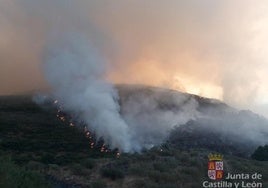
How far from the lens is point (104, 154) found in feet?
202

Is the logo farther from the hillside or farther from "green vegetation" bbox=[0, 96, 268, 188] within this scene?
"green vegetation" bbox=[0, 96, 268, 188]

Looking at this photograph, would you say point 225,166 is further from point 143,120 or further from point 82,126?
point 143,120

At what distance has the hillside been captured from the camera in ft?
132

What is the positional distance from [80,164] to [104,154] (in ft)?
43.2

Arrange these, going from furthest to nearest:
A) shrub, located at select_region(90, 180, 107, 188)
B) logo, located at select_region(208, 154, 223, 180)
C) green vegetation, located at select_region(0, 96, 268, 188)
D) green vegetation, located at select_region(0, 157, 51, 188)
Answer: logo, located at select_region(208, 154, 223, 180), shrub, located at select_region(90, 180, 107, 188), green vegetation, located at select_region(0, 96, 268, 188), green vegetation, located at select_region(0, 157, 51, 188)

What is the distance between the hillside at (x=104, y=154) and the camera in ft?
132

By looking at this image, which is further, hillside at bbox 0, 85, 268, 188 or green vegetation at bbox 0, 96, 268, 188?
hillside at bbox 0, 85, 268, 188

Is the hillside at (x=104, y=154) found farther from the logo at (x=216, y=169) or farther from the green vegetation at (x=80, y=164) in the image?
the logo at (x=216, y=169)

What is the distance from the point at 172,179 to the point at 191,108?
3147 inches

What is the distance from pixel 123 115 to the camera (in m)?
91.4

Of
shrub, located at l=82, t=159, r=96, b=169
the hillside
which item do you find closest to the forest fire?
the hillside

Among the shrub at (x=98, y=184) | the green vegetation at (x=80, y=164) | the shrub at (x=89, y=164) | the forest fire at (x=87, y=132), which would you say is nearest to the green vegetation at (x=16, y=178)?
the green vegetation at (x=80, y=164)

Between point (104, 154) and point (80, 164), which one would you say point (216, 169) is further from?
point (104, 154)

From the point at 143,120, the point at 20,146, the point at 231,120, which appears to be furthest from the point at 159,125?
the point at 20,146
